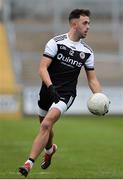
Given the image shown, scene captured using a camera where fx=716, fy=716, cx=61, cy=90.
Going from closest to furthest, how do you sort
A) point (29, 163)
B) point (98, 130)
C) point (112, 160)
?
point (29, 163)
point (112, 160)
point (98, 130)

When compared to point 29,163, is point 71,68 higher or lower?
higher

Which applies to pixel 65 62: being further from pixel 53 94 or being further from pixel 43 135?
pixel 43 135

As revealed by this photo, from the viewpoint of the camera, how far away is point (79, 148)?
16.5 meters

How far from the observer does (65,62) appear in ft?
35.9

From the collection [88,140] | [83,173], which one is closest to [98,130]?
[88,140]

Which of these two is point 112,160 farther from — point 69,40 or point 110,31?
point 110,31

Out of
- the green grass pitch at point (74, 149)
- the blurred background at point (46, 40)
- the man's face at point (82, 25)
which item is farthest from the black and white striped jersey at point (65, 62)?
the blurred background at point (46, 40)

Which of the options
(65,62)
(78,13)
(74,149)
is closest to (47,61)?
(65,62)

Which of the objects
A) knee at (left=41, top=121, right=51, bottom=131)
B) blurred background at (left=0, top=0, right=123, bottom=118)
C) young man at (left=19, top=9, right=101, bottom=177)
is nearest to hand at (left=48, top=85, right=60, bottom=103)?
young man at (left=19, top=9, right=101, bottom=177)

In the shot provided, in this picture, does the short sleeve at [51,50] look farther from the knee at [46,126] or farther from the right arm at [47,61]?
the knee at [46,126]

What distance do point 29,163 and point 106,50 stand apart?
26133mm

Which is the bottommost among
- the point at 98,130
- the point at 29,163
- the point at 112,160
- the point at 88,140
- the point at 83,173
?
the point at 98,130

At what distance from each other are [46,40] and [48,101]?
79.6 ft

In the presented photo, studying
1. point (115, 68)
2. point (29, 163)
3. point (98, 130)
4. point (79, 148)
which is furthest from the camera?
point (115, 68)
